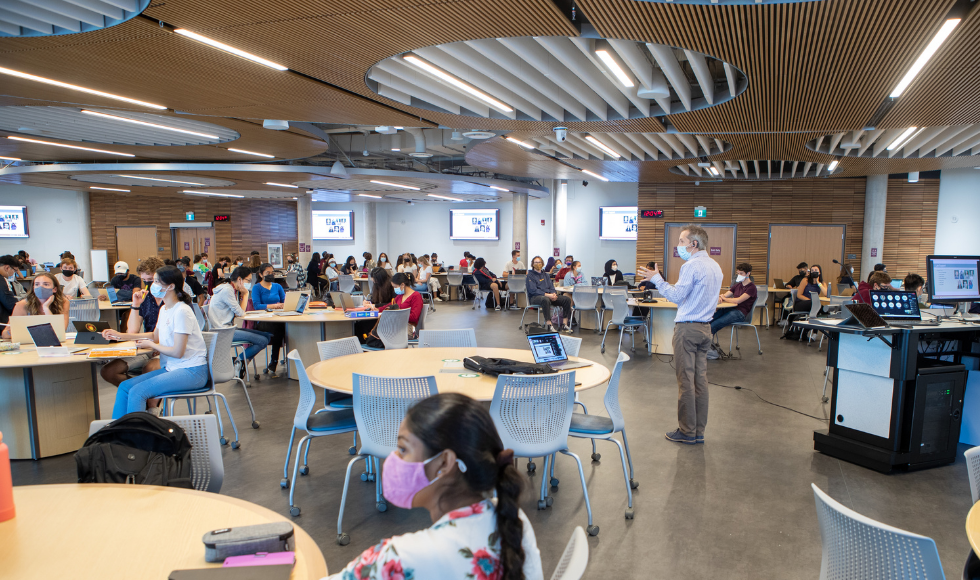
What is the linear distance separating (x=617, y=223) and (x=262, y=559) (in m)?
16.7

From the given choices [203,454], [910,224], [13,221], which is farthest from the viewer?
[13,221]

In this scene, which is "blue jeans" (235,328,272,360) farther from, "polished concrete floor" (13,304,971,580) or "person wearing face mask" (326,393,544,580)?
"person wearing face mask" (326,393,544,580)

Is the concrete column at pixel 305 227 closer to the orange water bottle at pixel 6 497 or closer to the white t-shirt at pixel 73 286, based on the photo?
the white t-shirt at pixel 73 286

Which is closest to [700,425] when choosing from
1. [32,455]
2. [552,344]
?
[552,344]

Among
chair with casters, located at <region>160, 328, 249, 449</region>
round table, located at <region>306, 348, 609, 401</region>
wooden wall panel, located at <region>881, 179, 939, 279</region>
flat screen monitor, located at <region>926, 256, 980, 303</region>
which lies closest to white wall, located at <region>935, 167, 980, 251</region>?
wooden wall panel, located at <region>881, 179, 939, 279</region>

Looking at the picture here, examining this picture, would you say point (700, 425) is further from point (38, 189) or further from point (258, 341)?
point (38, 189)

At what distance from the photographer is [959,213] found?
13.0 meters

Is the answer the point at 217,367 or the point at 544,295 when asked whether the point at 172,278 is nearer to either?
the point at 217,367

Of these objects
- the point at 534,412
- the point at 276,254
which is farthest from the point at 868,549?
the point at 276,254

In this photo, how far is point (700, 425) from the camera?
4.89 m

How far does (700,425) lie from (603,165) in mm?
7488

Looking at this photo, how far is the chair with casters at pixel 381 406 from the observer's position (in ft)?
10.1

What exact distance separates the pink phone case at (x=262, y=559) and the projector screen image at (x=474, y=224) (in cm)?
1882

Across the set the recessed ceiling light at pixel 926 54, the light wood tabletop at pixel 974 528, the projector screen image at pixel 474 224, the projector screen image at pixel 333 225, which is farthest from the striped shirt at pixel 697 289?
the projector screen image at pixel 333 225
